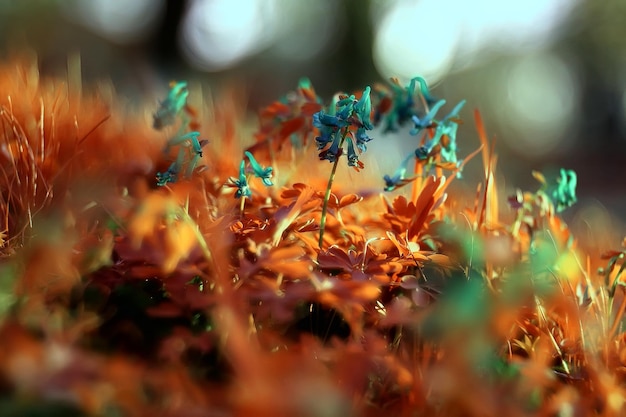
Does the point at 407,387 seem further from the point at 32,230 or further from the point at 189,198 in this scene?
the point at 32,230

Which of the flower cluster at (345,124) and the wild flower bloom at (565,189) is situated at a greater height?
the flower cluster at (345,124)

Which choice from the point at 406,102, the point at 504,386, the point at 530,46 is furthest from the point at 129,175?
the point at 530,46

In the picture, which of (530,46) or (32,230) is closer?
(32,230)

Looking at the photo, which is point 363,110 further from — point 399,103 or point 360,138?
point 399,103

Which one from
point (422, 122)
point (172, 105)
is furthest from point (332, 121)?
point (172, 105)

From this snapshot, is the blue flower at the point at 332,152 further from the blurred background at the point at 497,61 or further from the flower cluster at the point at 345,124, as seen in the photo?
the blurred background at the point at 497,61

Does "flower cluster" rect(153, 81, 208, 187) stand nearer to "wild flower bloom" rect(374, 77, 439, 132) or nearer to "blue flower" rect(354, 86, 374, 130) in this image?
"blue flower" rect(354, 86, 374, 130)

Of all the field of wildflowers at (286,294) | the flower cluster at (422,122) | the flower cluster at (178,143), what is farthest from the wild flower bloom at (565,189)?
the flower cluster at (178,143)

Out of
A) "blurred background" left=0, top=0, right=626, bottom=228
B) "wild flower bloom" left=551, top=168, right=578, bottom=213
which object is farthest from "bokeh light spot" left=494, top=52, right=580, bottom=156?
"wild flower bloom" left=551, top=168, right=578, bottom=213
